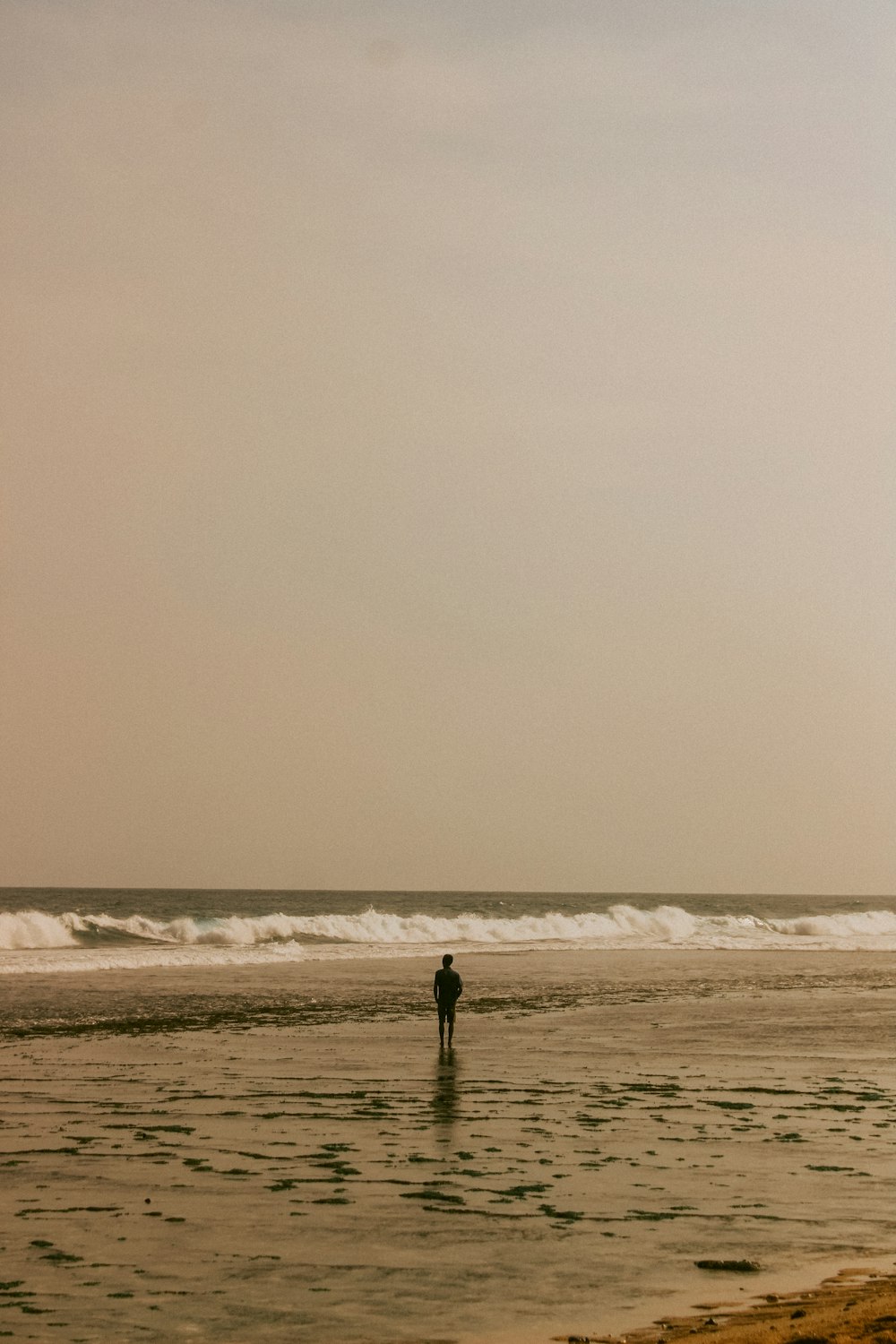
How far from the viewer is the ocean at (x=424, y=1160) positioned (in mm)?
8883

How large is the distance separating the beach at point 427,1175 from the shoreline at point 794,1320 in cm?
9

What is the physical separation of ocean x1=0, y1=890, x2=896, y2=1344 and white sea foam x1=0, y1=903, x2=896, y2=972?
18192 mm

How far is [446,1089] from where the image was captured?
1830 cm

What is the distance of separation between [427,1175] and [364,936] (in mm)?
63336

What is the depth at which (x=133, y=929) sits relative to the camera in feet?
236

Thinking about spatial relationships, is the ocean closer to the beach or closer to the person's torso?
the beach

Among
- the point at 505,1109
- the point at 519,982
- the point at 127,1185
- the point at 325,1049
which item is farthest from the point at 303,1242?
the point at 519,982

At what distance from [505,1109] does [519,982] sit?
922 inches

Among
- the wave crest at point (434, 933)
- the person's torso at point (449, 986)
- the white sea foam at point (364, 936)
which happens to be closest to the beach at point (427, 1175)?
the person's torso at point (449, 986)

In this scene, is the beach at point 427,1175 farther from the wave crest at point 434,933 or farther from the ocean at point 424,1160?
the wave crest at point 434,933

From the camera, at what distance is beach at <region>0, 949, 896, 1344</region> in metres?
8.77

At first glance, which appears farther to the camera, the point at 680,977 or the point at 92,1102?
the point at 680,977

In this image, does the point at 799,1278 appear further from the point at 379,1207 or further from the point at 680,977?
the point at 680,977

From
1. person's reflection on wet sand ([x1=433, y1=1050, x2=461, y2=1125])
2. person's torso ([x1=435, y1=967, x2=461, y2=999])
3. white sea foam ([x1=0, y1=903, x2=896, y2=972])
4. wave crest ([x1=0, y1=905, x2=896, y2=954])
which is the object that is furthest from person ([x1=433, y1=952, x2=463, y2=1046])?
Result: wave crest ([x1=0, y1=905, x2=896, y2=954])
